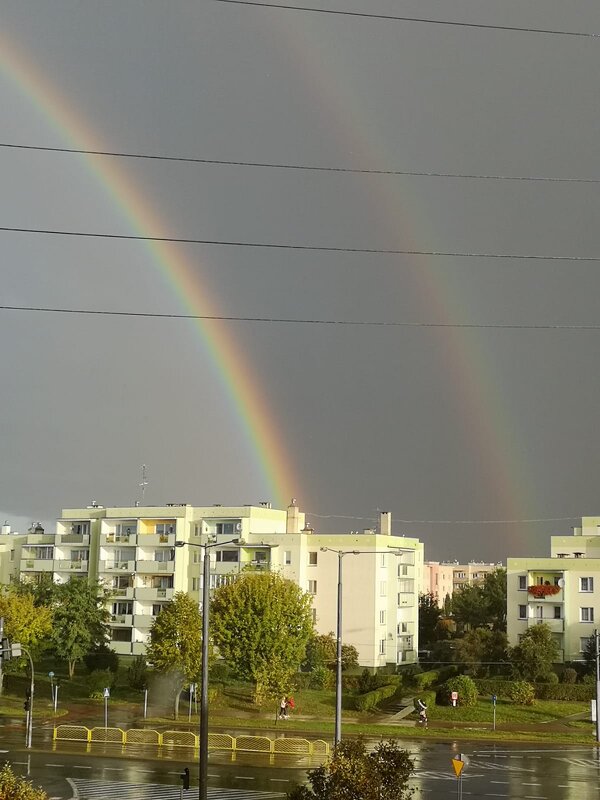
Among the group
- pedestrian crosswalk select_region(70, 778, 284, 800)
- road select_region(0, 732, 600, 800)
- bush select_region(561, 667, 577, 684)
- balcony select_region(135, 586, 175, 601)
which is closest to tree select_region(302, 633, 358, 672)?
balcony select_region(135, 586, 175, 601)

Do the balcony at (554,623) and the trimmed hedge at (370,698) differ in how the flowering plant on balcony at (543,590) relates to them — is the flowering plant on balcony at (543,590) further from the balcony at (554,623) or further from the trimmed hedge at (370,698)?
the trimmed hedge at (370,698)

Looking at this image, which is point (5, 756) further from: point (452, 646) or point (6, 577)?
point (6, 577)

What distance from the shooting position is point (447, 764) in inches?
1665

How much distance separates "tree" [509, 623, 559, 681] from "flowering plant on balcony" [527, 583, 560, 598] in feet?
29.1

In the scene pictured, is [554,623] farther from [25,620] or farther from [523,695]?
[25,620]

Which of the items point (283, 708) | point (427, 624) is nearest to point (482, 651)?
point (427, 624)

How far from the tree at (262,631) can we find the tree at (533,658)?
16675 mm

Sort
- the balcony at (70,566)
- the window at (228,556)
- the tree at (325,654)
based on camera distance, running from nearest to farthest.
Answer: the tree at (325,654), the window at (228,556), the balcony at (70,566)

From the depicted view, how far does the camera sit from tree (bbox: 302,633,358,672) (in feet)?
247

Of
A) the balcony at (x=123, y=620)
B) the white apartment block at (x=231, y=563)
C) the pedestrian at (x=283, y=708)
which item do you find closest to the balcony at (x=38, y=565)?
the white apartment block at (x=231, y=563)

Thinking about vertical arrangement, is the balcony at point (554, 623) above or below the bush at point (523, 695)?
above

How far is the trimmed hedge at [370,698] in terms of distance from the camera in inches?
2511

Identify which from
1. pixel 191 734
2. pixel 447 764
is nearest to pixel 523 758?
pixel 447 764

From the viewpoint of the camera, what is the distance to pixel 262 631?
6181 cm
